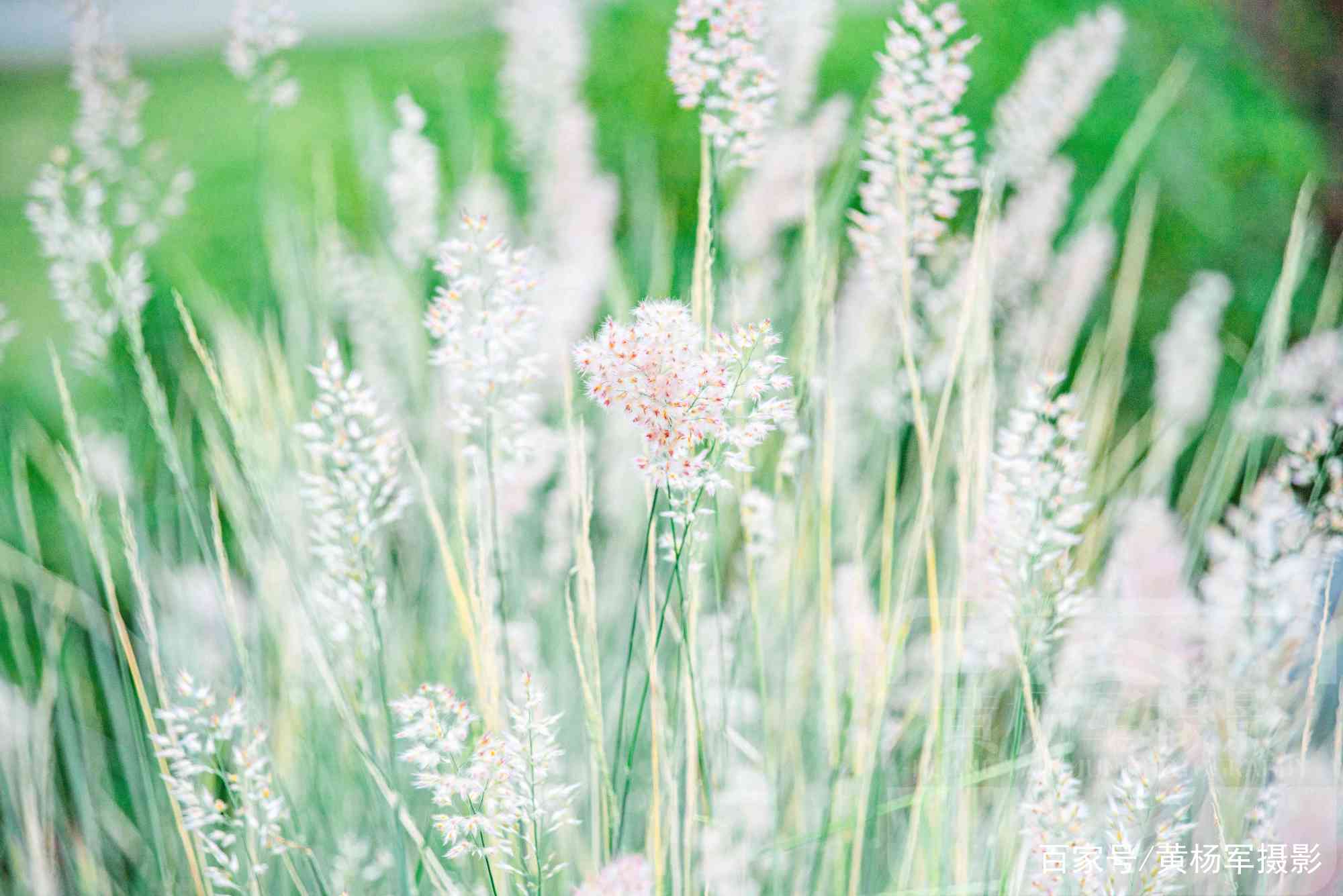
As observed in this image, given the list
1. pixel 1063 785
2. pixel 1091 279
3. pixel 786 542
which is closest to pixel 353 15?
pixel 786 542

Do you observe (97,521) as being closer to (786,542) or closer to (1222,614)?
(786,542)

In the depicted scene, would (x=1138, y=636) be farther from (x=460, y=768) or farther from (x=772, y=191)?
(x=460, y=768)

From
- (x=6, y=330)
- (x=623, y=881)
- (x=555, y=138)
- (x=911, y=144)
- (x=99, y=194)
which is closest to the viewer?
(x=623, y=881)

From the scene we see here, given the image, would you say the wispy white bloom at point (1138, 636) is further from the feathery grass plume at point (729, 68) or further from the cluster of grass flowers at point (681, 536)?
the feathery grass plume at point (729, 68)

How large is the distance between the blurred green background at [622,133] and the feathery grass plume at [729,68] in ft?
1.64

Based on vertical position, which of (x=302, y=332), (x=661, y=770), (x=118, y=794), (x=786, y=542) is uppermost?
(x=302, y=332)

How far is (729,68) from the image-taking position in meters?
0.83

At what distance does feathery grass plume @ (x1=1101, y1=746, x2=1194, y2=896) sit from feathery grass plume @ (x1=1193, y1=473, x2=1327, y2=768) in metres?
0.14

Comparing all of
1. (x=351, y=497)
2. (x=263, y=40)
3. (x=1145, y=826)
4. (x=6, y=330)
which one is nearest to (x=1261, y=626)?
(x=1145, y=826)

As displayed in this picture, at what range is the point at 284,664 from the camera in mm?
1023

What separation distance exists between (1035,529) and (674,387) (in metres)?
0.32

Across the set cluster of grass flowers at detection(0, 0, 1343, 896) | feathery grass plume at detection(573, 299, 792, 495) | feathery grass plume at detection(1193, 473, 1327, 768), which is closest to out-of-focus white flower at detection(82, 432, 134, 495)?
cluster of grass flowers at detection(0, 0, 1343, 896)

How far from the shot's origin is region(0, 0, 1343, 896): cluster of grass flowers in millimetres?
760

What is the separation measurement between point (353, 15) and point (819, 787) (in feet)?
3.82
